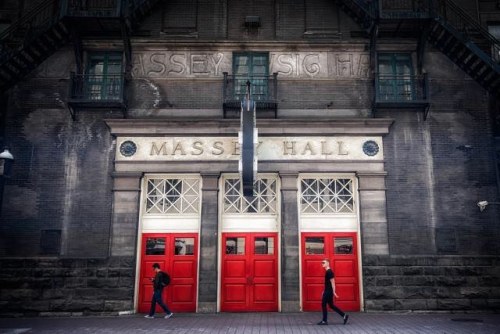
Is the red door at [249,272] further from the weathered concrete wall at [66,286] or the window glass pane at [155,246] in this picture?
the weathered concrete wall at [66,286]

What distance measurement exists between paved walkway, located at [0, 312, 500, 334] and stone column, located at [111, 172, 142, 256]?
2177 millimetres

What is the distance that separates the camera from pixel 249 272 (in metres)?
13.4

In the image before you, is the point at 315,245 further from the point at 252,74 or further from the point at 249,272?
the point at 252,74

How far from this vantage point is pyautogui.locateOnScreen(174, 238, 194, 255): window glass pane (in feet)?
45.0

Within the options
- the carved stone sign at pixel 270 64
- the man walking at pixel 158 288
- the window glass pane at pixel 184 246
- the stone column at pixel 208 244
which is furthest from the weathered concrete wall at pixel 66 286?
the carved stone sign at pixel 270 64

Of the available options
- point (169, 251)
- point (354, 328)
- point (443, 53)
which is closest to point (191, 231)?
point (169, 251)

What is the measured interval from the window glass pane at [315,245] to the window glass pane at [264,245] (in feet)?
3.88

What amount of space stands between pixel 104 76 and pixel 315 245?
367 inches

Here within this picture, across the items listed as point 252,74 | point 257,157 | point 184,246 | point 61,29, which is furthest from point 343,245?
point 61,29

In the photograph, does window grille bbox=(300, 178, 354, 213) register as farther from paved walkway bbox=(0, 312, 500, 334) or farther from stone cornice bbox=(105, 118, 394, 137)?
paved walkway bbox=(0, 312, 500, 334)

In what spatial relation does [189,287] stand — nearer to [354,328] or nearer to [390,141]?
[354,328]

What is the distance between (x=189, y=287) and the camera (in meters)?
13.4

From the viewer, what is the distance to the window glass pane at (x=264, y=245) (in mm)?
13688

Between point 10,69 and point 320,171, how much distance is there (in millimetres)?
10582
